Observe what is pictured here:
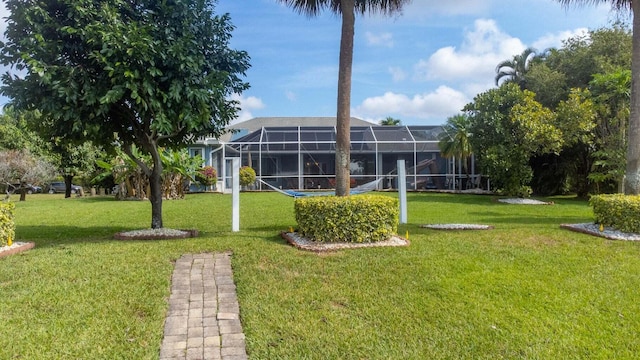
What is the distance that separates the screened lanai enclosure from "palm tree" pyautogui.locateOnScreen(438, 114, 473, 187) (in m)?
1.74

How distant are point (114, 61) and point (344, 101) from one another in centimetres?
345

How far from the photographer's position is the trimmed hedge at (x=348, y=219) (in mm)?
6391

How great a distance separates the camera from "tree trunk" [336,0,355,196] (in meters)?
7.08

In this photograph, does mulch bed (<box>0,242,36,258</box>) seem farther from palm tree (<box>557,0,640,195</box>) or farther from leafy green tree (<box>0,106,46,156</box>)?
leafy green tree (<box>0,106,46,156</box>)

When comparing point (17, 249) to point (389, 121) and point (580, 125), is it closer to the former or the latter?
point (580, 125)

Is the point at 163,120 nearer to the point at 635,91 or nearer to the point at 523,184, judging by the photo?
the point at 635,91

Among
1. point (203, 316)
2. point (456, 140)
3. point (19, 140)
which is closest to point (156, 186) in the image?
point (203, 316)

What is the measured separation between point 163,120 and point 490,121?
42.5 feet

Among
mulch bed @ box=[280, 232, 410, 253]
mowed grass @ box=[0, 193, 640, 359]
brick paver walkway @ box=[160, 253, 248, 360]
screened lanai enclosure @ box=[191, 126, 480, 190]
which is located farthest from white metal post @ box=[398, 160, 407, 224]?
screened lanai enclosure @ box=[191, 126, 480, 190]

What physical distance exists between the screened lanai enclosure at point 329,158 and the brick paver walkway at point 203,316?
17698 mm

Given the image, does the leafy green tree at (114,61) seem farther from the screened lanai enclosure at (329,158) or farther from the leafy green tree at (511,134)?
the screened lanai enclosure at (329,158)

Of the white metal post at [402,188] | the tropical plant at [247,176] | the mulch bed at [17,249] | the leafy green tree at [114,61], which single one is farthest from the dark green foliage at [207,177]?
the mulch bed at [17,249]

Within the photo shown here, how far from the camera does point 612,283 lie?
4.78 metres

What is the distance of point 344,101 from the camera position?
7.15m
